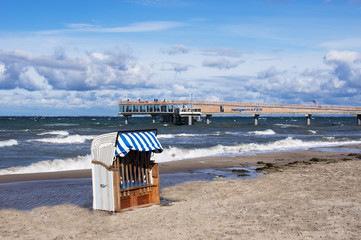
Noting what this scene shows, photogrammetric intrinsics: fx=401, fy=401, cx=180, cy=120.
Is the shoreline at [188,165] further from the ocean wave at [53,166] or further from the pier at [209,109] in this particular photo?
the pier at [209,109]

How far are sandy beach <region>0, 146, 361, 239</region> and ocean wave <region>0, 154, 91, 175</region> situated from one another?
813cm

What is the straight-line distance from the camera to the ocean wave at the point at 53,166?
1784cm

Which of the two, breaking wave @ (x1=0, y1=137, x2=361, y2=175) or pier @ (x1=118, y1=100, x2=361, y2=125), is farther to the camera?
pier @ (x1=118, y1=100, x2=361, y2=125)

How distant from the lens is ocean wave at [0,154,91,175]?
17.8 meters

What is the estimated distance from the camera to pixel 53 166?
19.1m

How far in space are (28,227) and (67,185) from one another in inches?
216

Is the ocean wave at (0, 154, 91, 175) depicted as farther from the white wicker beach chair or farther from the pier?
the pier

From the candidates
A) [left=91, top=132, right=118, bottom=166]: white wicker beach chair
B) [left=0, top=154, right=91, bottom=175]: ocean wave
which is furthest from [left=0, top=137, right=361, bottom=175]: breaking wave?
[left=91, top=132, right=118, bottom=166]: white wicker beach chair

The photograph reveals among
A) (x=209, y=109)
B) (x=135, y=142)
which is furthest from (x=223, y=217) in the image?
(x=209, y=109)

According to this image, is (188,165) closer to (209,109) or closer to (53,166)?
(53,166)

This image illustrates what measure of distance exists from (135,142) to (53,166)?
36.2ft

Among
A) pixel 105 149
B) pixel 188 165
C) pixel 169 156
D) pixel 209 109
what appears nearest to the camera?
pixel 105 149

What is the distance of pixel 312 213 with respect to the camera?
27.5 feet

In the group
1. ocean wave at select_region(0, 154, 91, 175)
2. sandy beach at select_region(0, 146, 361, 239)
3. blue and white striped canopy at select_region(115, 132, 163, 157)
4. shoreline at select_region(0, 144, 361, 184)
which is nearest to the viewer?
sandy beach at select_region(0, 146, 361, 239)
